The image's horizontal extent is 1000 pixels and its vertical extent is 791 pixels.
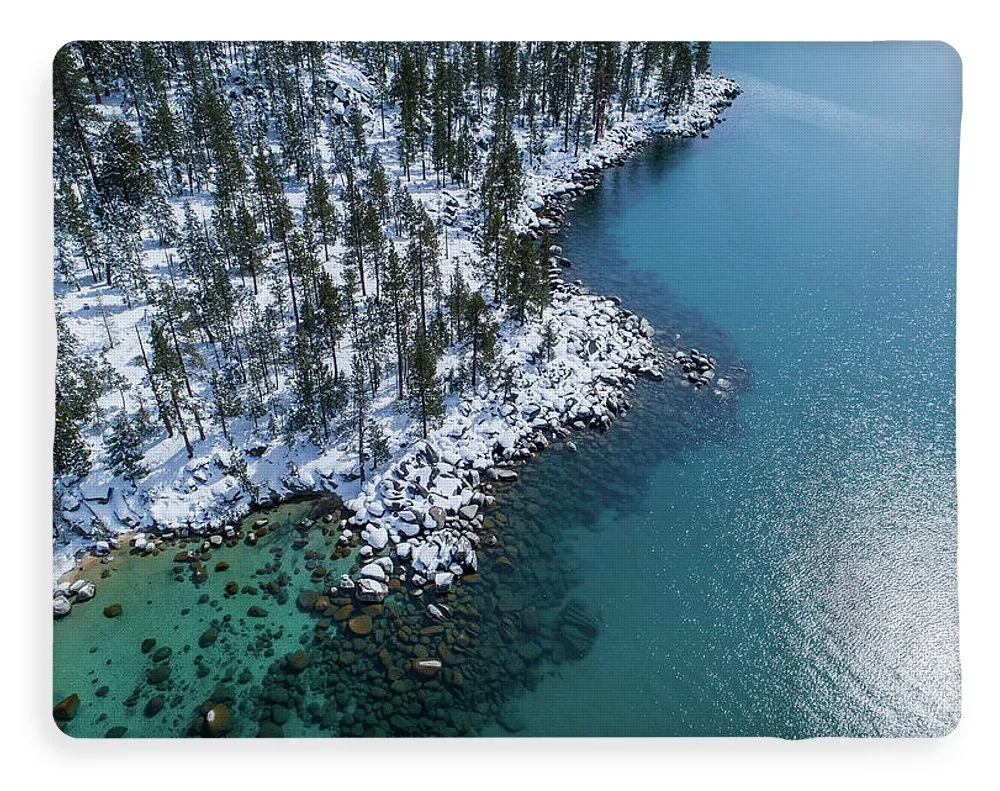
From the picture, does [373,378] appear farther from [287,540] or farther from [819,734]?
[819,734]

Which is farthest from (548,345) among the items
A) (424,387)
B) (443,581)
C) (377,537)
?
(443,581)

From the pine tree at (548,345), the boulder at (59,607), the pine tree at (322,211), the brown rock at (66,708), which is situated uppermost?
the pine tree at (322,211)

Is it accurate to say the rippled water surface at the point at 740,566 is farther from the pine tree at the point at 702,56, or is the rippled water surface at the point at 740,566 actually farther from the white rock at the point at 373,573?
the white rock at the point at 373,573

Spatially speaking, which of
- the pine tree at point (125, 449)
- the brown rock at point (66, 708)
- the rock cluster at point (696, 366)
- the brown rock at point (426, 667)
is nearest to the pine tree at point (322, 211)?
the pine tree at point (125, 449)

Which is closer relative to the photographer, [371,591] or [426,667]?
[426,667]

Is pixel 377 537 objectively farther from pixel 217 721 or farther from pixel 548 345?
pixel 548 345

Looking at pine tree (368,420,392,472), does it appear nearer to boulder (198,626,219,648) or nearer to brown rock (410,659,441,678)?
boulder (198,626,219,648)

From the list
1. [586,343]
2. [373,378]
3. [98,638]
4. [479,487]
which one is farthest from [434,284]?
[98,638]
